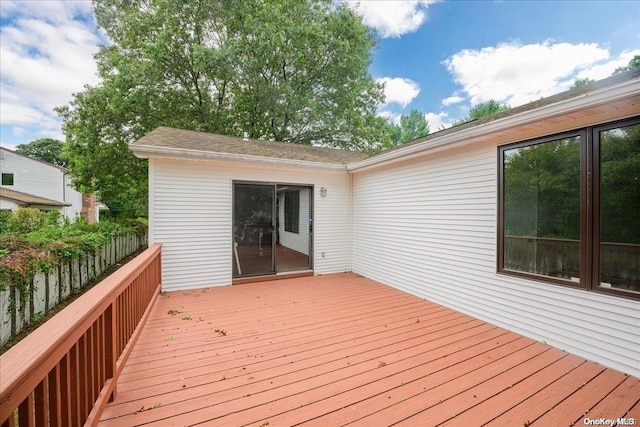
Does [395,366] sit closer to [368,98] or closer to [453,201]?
[453,201]

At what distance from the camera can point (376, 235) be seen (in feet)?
20.3

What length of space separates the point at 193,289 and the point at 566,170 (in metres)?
6.07

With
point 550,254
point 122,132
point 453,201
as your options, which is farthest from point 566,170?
point 122,132

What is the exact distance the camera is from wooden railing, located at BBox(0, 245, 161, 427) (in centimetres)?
94

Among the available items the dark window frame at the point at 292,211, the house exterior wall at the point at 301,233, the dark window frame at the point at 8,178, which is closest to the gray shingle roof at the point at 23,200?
the dark window frame at the point at 8,178

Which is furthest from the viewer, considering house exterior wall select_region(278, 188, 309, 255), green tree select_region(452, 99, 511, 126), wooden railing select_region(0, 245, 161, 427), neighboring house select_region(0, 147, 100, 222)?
green tree select_region(452, 99, 511, 126)

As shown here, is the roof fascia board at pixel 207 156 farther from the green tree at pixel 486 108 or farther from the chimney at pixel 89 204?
the chimney at pixel 89 204

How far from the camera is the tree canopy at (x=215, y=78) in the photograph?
1053 cm

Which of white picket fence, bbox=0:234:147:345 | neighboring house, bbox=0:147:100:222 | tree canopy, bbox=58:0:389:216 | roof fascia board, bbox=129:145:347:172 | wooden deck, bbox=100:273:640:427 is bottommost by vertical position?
wooden deck, bbox=100:273:640:427

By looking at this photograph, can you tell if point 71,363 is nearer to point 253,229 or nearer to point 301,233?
point 253,229

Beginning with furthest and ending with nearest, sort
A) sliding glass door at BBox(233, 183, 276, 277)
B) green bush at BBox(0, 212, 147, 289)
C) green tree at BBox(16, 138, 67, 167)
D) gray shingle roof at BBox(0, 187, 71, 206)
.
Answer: green tree at BBox(16, 138, 67, 167)
gray shingle roof at BBox(0, 187, 71, 206)
sliding glass door at BBox(233, 183, 276, 277)
green bush at BBox(0, 212, 147, 289)

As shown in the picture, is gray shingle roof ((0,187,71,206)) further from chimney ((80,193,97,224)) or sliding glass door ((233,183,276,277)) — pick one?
sliding glass door ((233,183,276,277))

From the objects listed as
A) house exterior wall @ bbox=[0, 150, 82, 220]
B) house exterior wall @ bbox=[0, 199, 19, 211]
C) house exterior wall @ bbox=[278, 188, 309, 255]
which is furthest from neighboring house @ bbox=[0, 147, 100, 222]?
house exterior wall @ bbox=[278, 188, 309, 255]

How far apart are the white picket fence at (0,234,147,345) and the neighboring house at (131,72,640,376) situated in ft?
5.56
